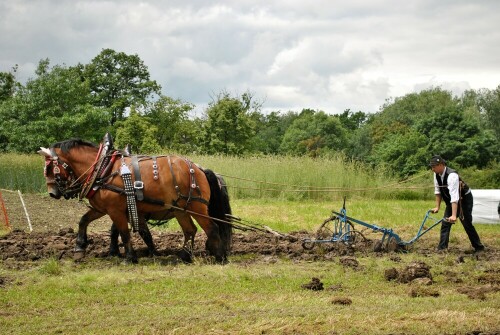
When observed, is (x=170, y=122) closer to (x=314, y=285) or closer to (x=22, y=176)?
(x=22, y=176)

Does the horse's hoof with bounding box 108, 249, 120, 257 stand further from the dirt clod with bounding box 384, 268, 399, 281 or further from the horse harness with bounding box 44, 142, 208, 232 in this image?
the dirt clod with bounding box 384, 268, 399, 281

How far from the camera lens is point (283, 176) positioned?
2416 cm

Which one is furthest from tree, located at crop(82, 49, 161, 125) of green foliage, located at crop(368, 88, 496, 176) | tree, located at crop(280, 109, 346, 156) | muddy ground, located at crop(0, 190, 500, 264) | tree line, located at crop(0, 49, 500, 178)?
muddy ground, located at crop(0, 190, 500, 264)

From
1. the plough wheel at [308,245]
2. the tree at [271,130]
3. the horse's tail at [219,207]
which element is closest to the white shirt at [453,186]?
the plough wheel at [308,245]

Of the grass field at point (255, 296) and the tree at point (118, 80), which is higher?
the tree at point (118, 80)

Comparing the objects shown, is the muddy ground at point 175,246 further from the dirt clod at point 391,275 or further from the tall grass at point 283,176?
the tall grass at point 283,176

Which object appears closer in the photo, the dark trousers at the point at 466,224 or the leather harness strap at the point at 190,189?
the leather harness strap at the point at 190,189

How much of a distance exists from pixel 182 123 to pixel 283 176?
27.9 meters

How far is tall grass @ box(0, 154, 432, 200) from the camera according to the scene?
23594 mm

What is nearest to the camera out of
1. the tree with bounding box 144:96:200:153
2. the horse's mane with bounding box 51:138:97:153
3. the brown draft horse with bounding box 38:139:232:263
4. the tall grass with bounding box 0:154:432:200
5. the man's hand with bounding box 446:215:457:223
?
the brown draft horse with bounding box 38:139:232:263

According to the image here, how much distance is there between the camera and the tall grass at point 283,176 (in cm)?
2359

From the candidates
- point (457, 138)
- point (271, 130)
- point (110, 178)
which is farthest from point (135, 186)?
point (271, 130)

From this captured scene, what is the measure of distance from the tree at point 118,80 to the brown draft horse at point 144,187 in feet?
133

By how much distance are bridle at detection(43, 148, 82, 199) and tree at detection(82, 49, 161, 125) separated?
4063 cm
